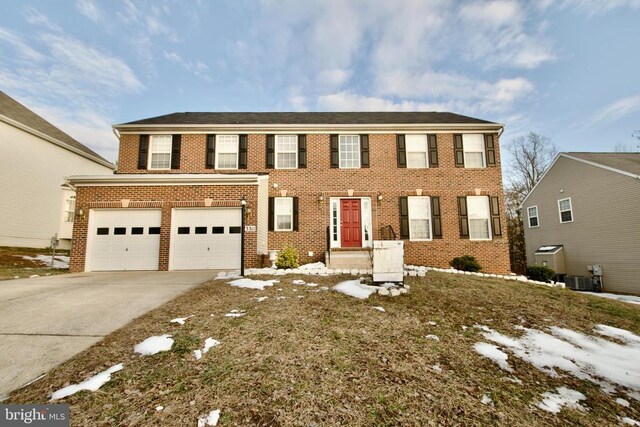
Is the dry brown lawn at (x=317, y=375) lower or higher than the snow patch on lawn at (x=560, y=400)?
higher

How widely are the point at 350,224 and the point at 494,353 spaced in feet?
27.3

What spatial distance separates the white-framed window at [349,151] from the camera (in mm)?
12094

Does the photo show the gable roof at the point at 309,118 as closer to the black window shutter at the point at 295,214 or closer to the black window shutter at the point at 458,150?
the black window shutter at the point at 458,150

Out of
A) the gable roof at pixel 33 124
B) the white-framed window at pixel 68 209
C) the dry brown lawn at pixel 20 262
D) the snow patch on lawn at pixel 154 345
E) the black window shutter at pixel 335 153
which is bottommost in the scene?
the snow patch on lawn at pixel 154 345

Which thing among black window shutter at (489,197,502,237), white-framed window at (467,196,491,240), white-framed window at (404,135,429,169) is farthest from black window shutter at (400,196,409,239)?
black window shutter at (489,197,502,237)

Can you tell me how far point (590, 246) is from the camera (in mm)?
14211

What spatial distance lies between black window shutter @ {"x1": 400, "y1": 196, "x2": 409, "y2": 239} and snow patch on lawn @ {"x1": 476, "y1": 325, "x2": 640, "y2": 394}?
7.05m

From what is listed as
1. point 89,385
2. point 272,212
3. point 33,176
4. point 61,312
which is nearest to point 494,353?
point 89,385

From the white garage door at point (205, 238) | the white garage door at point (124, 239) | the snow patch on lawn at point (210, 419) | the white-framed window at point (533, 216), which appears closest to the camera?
the snow patch on lawn at point (210, 419)

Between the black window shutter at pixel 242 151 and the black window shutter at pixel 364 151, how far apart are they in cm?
525

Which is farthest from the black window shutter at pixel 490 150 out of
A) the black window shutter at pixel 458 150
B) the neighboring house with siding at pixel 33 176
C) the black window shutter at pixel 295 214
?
the neighboring house with siding at pixel 33 176

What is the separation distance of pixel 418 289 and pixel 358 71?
14.0 metres

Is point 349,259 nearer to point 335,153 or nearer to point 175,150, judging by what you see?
point 335,153

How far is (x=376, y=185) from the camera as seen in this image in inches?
468
